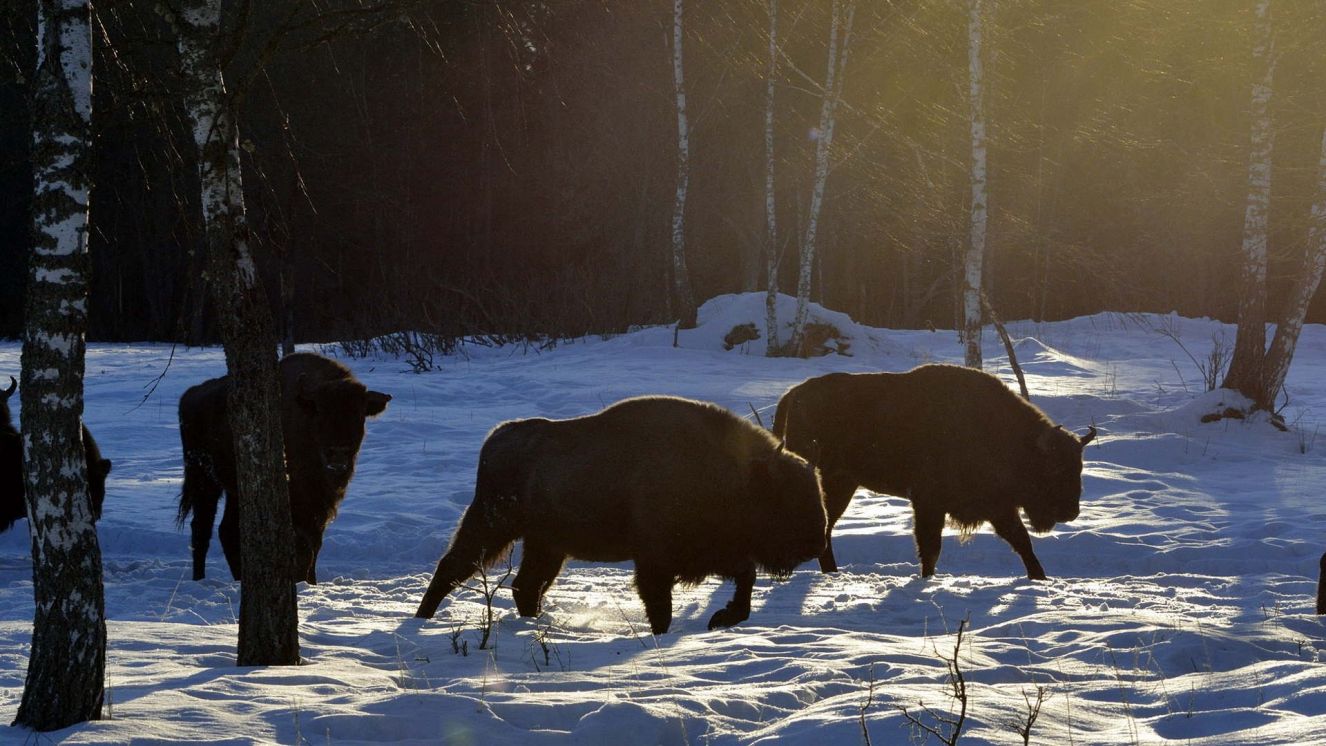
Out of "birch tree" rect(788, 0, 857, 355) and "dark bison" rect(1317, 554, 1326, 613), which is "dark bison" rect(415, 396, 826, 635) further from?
"birch tree" rect(788, 0, 857, 355)

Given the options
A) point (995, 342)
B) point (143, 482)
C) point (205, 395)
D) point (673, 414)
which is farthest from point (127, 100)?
point (995, 342)

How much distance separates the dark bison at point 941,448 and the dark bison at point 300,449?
133 inches

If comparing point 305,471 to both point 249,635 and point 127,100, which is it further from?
point 127,100

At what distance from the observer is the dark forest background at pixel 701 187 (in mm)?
32438

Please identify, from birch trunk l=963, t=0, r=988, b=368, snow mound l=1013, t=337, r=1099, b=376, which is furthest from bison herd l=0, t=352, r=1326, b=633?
snow mound l=1013, t=337, r=1099, b=376

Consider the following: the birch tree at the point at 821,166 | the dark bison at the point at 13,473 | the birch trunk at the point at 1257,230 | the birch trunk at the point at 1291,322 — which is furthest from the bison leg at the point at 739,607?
the birch tree at the point at 821,166

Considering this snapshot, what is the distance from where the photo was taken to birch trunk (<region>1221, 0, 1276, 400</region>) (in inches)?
613

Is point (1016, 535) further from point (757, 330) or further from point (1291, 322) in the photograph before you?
point (757, 330)

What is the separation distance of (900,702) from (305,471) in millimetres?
5806

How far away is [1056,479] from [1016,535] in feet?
1.77

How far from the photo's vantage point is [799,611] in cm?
777

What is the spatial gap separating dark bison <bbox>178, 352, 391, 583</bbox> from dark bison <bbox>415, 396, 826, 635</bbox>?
1638 millimetres

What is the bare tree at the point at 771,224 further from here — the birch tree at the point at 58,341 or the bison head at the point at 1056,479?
the birch tree at the point at 58,341

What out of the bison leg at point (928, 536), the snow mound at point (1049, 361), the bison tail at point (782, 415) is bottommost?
the bison leg at point (928, 536)
